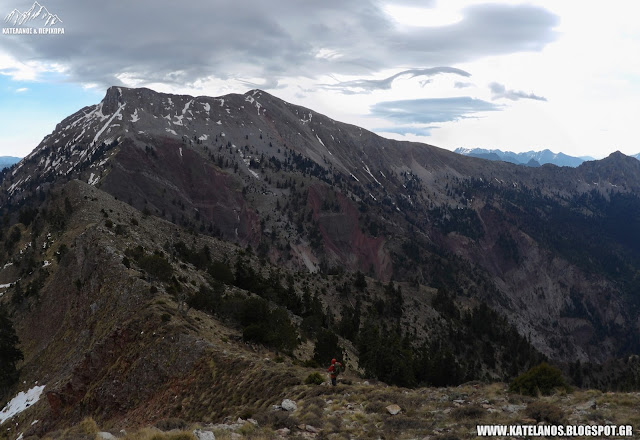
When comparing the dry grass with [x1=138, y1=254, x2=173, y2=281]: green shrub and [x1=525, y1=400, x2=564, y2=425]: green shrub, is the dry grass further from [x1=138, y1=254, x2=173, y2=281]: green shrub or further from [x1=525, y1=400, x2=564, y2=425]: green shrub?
[x1=138, y1=254, x2=173, y2=281]: green shrub

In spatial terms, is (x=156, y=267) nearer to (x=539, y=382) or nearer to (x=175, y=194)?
(x=539, y=382)

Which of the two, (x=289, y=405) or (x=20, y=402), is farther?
(x=20, y=402)

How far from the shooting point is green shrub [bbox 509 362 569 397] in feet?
69.6

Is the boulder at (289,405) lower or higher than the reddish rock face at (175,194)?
lower

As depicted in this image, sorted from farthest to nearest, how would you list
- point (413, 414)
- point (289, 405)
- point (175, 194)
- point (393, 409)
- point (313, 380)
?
point (175, 194) → point (313, 380) → point (289, 405) → point (393, 409) → point (413, 414)

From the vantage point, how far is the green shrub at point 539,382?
69.6 ft

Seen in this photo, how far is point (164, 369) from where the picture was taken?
1133 inches

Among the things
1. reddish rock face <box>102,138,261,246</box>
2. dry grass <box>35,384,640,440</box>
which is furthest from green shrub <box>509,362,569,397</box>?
reddish rock face <box>102,138,261,246</box>

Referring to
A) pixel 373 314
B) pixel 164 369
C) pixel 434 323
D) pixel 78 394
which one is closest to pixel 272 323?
pixel 164 369

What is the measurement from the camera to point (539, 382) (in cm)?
2162

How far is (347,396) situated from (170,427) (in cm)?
862

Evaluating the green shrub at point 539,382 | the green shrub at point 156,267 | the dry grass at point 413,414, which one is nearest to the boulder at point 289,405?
the dry grass at point 413,414

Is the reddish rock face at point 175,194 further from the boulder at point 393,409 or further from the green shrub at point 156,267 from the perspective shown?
the boulder at point 393,409

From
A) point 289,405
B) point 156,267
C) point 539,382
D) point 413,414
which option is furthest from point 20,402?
point 539,382
